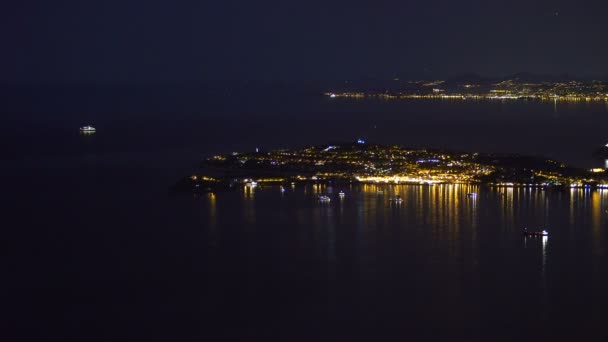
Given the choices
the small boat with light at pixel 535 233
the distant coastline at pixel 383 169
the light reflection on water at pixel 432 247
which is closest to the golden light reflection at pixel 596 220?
the light reflection on water at pixel 432 247

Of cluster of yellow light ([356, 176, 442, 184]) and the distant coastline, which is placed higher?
the distant coastline

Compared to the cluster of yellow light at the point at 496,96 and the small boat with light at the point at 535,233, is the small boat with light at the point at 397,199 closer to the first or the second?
the small boat with light at the point at 535,233

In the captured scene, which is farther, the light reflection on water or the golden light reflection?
the golden light reflection

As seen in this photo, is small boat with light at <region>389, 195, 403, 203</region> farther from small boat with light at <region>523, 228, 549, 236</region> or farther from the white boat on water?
the white boat on water

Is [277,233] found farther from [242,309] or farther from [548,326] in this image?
[548,326]

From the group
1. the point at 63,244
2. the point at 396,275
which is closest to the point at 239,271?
the point at 396,275

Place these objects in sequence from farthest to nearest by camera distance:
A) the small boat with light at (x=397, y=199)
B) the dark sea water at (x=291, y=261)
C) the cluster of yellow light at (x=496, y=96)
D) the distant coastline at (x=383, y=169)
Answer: the cluster of yellow light at (x=496, y=96) → the distant coastline at (x=383, y=169) → the small boat with light at (x=397, y=199) → the dark sea water at (x=291, y=261)

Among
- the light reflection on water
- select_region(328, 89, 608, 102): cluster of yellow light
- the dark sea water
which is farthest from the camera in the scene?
select_region(328, 89, 608, 102): cluster of yellow light

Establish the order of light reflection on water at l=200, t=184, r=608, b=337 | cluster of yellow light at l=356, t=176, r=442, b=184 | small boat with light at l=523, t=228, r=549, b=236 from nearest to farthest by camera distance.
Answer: light reflection on water at l=200, t=184, r=608, b=337
small boat with light at l=523, t=228, r=549, b=236
cluster of yellow light at l=356, t=176, r=442, b=184

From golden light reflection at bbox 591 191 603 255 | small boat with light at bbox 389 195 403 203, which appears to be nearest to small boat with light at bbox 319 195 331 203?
small boat with light at bbox 389 195 403 203

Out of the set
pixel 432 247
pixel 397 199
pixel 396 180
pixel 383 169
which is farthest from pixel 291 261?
pixel 383 169

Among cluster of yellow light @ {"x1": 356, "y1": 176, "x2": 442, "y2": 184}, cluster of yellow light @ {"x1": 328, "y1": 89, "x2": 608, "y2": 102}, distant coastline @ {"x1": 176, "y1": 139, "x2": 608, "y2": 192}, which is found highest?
cluster of yellow light @ {"x1": 328, "y1": 89, "x2": 608, "y2": 102}
